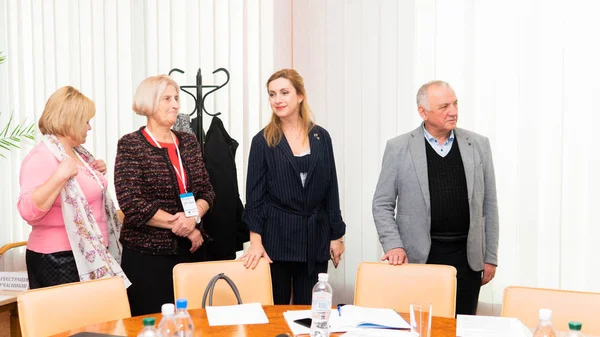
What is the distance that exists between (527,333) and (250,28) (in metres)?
3.38

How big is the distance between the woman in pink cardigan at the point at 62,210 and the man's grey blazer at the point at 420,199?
1.39 meters

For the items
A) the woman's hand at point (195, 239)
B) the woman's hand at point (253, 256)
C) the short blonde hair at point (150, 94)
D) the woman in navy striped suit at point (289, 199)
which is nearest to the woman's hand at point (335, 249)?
the woman in navy striped suit at point (289, 199)

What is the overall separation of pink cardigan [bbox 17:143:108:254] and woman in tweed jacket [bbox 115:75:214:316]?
28 centimetres

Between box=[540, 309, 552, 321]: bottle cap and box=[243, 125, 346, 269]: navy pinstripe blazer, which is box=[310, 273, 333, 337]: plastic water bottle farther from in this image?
box=[243, 125, 346, 269]: navy pinstripe blazer

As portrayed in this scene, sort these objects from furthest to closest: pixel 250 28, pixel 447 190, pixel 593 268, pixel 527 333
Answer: pixel 250 28, pixel 593 268, pixel 447 190, pixel 527 333

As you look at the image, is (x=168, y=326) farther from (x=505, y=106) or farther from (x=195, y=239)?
(x=505, y=106)

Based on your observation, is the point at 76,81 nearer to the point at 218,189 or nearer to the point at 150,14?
the point at 150,14

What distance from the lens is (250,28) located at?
4965mm

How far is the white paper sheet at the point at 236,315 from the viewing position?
236 cm

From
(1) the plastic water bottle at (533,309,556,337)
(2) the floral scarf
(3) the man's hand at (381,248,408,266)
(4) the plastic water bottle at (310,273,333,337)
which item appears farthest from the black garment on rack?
(1) the plastic water bottle at (533,309,556,337)

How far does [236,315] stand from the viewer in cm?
245

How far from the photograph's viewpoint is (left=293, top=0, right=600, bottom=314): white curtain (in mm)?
3945

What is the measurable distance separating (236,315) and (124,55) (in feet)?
10.4

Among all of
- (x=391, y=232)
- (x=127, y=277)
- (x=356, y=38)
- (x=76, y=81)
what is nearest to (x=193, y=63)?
(x=76, y=81)
